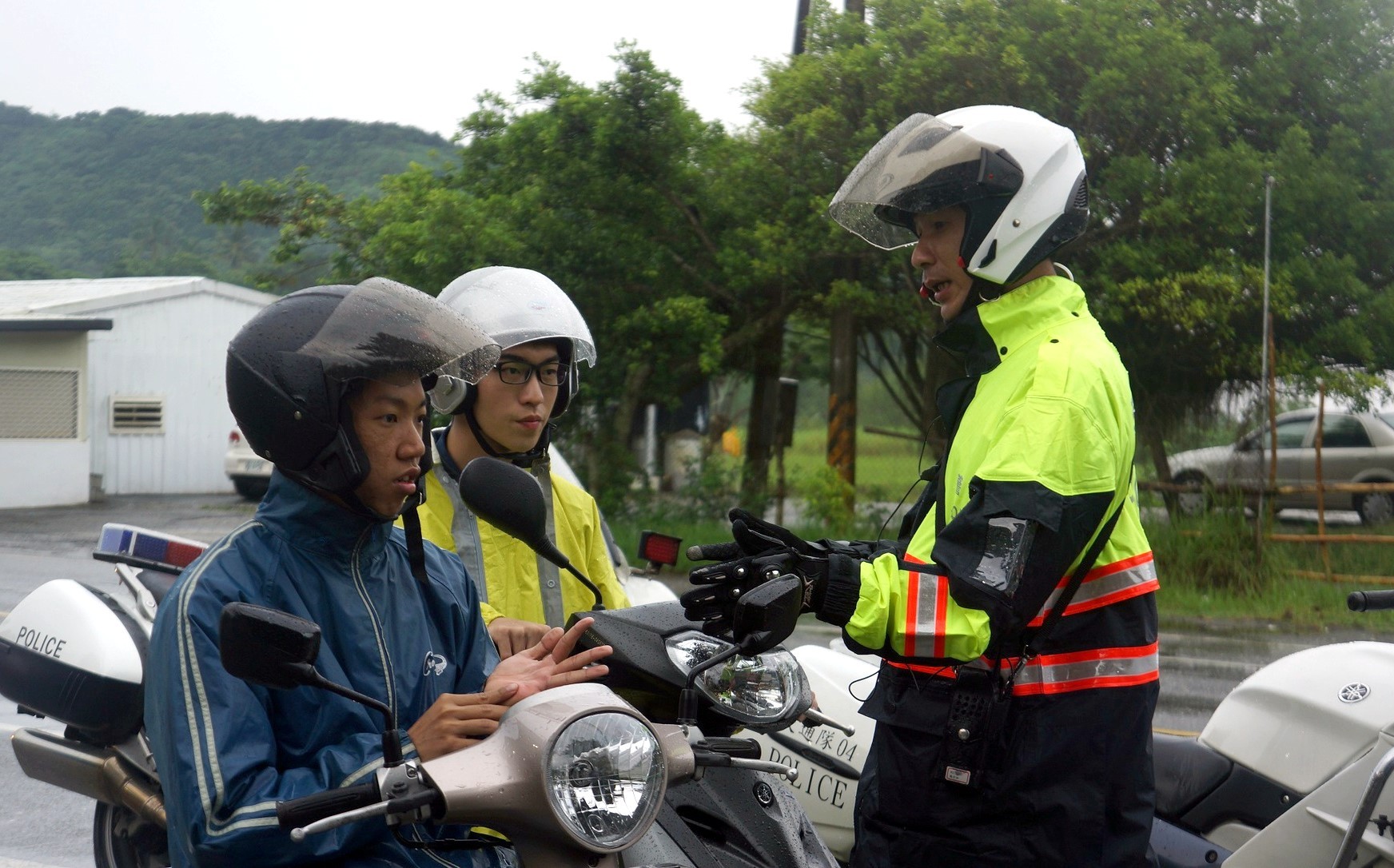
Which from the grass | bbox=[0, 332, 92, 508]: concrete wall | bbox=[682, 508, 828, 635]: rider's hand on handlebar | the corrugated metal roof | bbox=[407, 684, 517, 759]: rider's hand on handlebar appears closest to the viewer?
bbox=[407, 684, 517, 759]: rider's hand on handlebar

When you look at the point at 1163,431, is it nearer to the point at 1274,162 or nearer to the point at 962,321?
the point at 1274,162

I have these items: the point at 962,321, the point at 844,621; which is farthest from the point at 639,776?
the point at 962,321

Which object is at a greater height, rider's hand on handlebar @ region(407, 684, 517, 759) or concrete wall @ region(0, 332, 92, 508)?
rider's hand on handlebar @ region(407, 684, 517, 759)

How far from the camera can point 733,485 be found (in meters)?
15.8

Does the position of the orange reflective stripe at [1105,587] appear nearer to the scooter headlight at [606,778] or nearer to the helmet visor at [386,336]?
the scooter headlight at [606,778]

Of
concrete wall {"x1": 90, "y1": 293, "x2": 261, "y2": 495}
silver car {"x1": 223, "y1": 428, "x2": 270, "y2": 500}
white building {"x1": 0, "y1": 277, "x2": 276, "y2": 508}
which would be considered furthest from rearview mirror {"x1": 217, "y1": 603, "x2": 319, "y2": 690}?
concrete wall {"x1": 90, "y1": 293, "x2": 261, "y2": 495}

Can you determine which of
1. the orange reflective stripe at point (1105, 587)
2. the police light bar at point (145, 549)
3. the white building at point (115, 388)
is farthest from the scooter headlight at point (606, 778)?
the white building at point (115, 388)

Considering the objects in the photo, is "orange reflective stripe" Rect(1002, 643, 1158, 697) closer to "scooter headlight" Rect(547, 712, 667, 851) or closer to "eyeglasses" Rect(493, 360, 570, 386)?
"scooter headlight" Rect(547, 712, 667, 851)

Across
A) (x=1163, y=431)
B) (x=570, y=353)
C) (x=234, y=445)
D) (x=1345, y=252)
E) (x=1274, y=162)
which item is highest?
(x=1274, y=162)

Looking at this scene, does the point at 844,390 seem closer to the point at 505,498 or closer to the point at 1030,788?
the point at 1030,788

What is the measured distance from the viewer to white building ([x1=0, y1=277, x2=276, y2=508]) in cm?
2397

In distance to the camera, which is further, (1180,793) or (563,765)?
(1180,793)

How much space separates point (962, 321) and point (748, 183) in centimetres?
1284

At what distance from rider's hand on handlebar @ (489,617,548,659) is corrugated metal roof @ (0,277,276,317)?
23.3 meters
